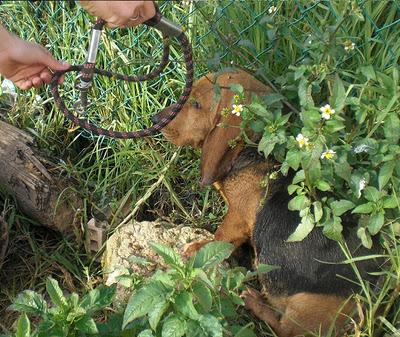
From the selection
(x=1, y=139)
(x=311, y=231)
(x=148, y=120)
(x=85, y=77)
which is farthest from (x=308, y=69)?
(x=1, y=139)

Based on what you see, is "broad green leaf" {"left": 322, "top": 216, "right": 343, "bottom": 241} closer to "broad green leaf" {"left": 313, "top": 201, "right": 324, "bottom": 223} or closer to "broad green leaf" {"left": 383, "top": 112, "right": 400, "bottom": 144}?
"broad green leaf" {"left": 313, "top": 201, "right": 324, "bottom": 223}

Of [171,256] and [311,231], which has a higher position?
[171,256]

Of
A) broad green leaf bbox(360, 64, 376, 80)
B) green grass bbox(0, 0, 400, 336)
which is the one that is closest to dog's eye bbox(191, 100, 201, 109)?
green grass bbox(0, 0, 400, 336)

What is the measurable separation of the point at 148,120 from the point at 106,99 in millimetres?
295

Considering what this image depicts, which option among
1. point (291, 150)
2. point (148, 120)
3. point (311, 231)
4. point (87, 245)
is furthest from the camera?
point (148, 120)

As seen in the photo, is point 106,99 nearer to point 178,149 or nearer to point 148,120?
point 148,120

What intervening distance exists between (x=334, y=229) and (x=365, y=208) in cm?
15

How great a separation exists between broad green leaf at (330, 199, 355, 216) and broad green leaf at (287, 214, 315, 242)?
4.2 inches

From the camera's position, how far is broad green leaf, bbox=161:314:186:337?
237 cm

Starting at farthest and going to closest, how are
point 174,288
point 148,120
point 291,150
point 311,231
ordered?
1. point 148,120
2. point 311,231
3. point 291,150
4. point 174,288

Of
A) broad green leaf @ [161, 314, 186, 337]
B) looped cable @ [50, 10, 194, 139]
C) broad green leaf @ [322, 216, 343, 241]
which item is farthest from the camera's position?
broad green leaf @ [322, 216, 343, 241]

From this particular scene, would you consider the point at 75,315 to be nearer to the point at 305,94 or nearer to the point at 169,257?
the point at 169,257

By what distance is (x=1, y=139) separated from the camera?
3.67 metres

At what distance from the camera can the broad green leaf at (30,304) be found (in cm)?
262
